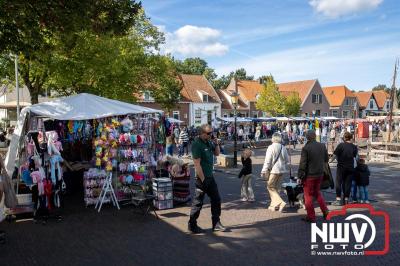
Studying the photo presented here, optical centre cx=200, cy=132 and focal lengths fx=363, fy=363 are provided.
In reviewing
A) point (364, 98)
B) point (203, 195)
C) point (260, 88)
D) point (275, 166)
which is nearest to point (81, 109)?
point (203, 195)

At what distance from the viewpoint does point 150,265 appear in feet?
17.6

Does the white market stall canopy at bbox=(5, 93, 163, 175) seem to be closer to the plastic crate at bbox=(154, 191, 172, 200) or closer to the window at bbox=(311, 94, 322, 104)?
the plastic crate at bbox=(154, 191, 172, 200)

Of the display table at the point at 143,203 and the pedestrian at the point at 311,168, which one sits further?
the display table at the point at 143,203

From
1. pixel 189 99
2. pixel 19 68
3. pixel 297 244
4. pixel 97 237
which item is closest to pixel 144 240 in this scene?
pixel 97 237

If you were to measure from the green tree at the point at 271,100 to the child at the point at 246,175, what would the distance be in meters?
42.1

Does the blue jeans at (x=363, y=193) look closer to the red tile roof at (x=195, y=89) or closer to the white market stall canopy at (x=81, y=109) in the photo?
the white market stall canopy at (x=81, y=109)

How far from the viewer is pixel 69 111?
30.8ft

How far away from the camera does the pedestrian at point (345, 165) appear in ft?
28.3

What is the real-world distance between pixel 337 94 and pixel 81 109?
68.6 meters

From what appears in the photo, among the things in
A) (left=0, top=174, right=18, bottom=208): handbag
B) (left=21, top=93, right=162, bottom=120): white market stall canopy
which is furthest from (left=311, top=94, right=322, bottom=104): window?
(left=0, top=174, right=18, bottom=208): handbag

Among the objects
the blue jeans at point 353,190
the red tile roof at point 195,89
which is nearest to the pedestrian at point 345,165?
the blue jeans at point 353,190

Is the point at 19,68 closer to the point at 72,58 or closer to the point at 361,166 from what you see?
the point at 72,58

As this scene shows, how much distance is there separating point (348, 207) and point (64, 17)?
832cm

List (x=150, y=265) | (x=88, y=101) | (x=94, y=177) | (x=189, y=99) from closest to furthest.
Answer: (x=150, y=265) → (x=94, y=177) → (x=88, y=101) → (x=189, y=99)
